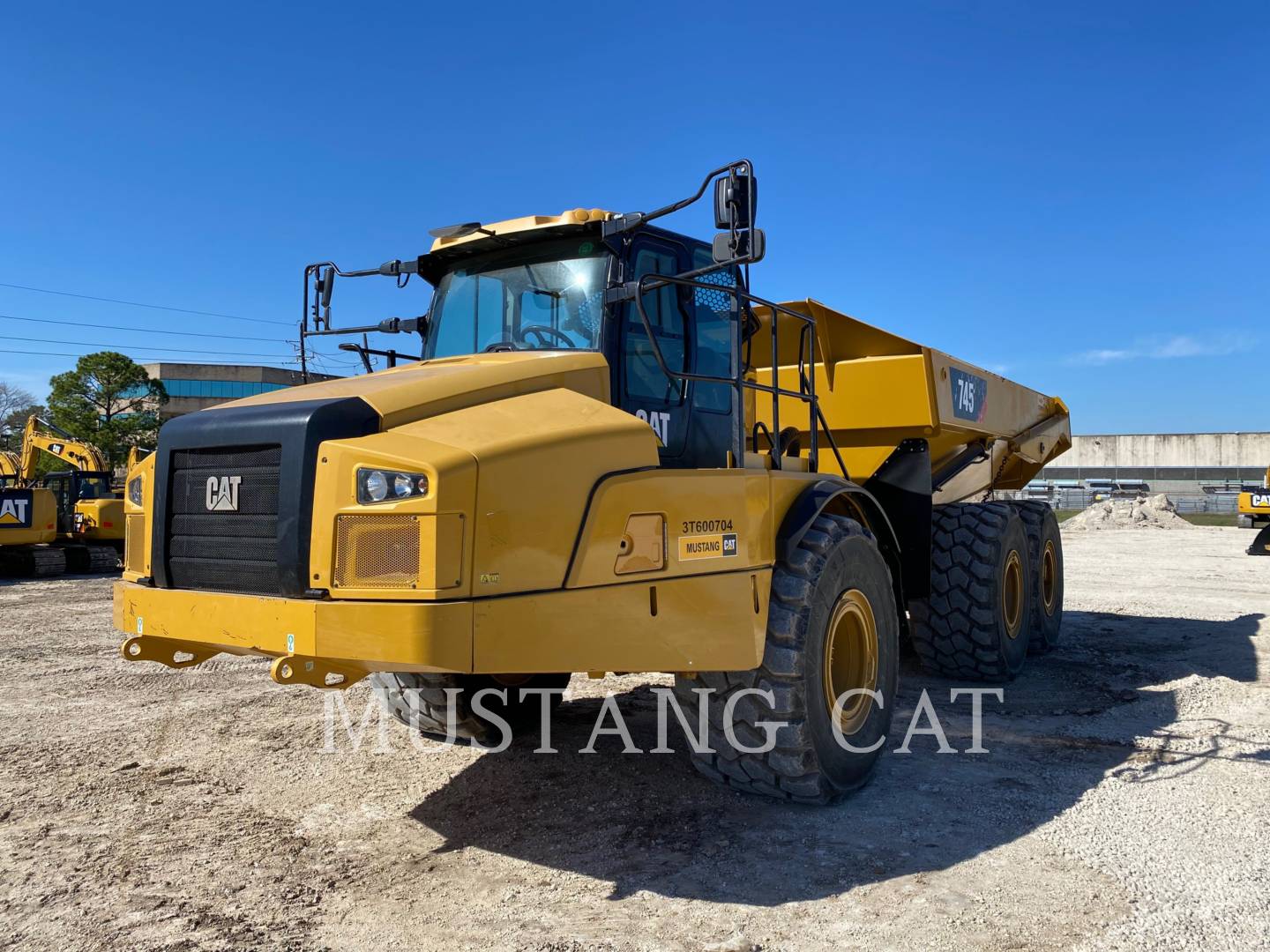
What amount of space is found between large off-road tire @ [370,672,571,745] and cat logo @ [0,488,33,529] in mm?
14933

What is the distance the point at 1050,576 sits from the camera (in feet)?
30.8

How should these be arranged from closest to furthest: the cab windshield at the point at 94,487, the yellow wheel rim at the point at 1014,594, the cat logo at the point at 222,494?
1. the cat logo at the point at 222,494
2. the yellow wheel rim at the point at 1014,594
3. the cab windshield at the point at 94,487

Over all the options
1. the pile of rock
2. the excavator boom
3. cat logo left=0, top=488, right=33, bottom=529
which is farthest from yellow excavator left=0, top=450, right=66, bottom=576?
the pile of rock

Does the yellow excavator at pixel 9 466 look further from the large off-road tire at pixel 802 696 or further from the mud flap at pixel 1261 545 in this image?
the mud flap at pixel 1261 545

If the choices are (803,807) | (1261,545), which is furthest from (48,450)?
(1261,545)

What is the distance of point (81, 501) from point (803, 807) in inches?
756

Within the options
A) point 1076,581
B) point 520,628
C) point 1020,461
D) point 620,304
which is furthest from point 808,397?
point 1076,581

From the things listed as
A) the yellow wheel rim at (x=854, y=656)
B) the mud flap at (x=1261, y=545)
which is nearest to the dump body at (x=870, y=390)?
the yellow wheel rim at (x=854, y=656)

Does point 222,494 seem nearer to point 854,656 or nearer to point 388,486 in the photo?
point 388,486

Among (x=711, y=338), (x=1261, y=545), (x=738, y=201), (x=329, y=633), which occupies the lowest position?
(x=1261, y=545)

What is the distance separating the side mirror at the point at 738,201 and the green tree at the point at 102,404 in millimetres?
41127

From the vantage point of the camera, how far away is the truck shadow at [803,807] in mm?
3973

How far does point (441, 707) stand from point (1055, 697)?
4.38 m

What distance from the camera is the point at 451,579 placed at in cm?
330
